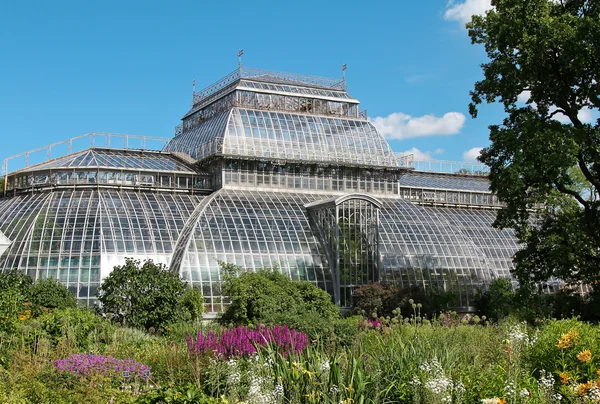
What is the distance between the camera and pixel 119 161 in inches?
1855

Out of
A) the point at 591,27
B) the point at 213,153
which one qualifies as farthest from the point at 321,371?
the point at 213,153

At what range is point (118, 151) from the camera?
163 feet

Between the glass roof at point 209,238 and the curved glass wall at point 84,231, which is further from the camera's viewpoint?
the glass roof at point 209,238

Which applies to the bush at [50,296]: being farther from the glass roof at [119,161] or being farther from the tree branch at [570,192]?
the tree branch at [570,192]

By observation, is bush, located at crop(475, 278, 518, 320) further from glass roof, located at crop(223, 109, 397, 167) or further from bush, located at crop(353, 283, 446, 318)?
glass roof, located at crop(223, 109, 397, 167)

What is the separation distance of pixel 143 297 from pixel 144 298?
15cm

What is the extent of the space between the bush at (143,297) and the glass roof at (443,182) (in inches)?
1087

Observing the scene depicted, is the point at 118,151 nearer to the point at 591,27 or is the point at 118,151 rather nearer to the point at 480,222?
the point at 480,222

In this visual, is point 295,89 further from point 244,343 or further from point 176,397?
point 176,397

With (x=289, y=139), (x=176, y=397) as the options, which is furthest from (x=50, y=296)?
(x=176, y=397)

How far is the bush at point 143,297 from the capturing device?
3034 centimetres

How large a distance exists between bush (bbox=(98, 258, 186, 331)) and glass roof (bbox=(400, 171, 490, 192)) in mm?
27598

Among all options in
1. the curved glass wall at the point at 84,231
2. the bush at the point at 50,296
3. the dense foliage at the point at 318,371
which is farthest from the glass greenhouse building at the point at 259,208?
the dense foliage at the point at 318,371

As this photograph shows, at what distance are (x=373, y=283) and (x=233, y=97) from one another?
18.7 metres
